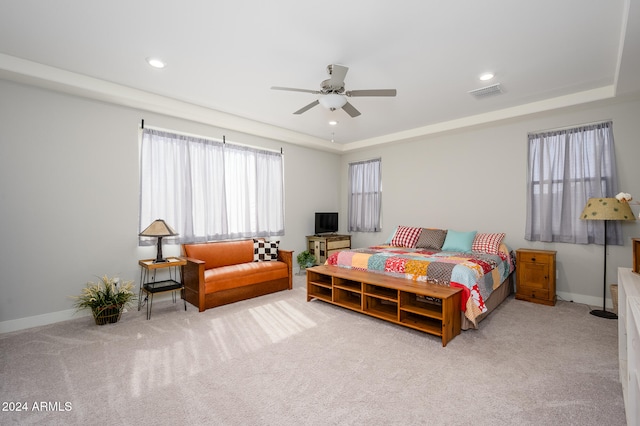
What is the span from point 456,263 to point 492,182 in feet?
7.21

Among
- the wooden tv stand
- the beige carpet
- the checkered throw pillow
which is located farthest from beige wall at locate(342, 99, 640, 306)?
the checkered throw pillow

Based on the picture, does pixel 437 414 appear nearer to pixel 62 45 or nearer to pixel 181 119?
pixel 62 45

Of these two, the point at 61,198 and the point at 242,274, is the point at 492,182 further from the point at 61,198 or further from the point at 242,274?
the point at 61,198

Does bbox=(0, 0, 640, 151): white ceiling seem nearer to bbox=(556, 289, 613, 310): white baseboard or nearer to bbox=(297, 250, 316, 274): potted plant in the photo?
bbox=(556, 289, 613, 310): white baseboard

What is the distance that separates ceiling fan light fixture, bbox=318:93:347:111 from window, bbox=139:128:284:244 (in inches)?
94.1

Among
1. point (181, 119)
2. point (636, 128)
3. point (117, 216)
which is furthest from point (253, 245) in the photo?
point (636, 128)

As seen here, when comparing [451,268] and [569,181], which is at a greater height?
[569,181]

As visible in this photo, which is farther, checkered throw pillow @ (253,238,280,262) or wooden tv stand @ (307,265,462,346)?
checkered throw pillow @ (253,238,280,262)

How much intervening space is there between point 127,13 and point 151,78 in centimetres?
118

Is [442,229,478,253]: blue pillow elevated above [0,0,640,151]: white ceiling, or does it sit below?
below

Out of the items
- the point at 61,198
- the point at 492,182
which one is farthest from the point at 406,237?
the point at 61,198

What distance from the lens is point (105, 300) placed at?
10.8 feet

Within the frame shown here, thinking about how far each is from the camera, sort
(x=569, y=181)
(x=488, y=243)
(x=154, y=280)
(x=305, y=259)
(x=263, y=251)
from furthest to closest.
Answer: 1. (x=305, y=259)
2. (x=263, y=251)
3. (x=488, y=243)
4. (x=569, y=181)
5. (x=154, y=280)

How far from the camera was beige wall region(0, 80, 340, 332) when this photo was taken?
3.12m
